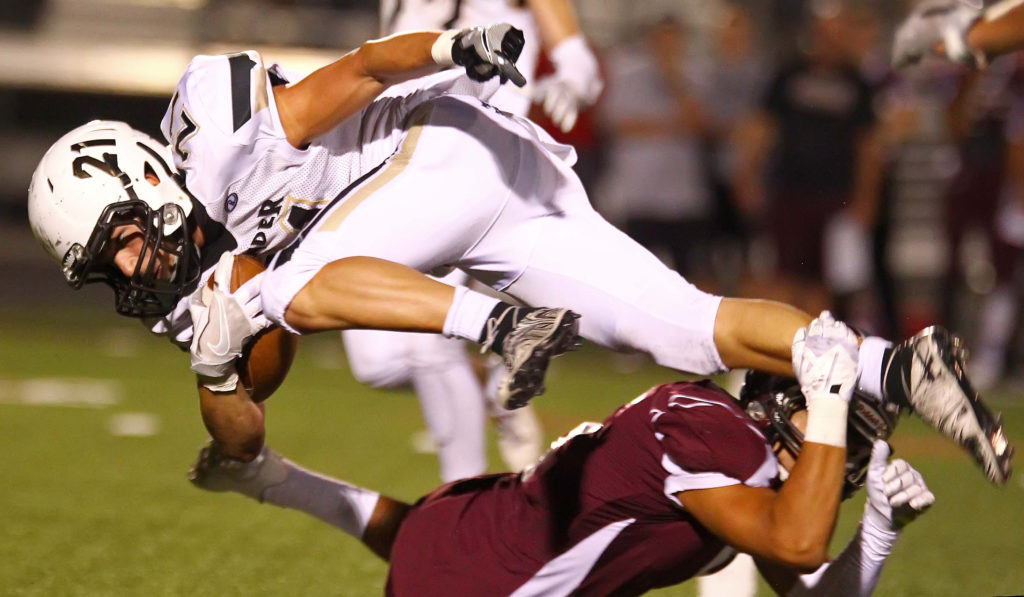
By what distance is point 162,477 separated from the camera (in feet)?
16.4

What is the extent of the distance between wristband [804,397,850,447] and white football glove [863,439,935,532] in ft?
0.58

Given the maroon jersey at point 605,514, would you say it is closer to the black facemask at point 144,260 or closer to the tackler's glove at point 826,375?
the tackler's glove at point 826,375

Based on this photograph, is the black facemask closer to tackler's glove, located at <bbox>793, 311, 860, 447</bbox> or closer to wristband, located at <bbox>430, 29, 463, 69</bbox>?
wristband, located at <bbox>430, 29, 463, 69</bbox>

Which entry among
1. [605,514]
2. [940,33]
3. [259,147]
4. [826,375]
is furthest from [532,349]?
[940,33]

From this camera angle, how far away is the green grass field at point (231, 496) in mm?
3709

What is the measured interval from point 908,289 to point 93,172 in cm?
920

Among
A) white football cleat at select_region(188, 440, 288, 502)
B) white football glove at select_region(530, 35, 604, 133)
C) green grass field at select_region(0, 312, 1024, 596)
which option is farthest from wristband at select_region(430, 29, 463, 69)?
green grass field at select_region(0, 312, 1024, 596)

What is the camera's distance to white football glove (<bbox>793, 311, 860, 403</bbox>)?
249 cm

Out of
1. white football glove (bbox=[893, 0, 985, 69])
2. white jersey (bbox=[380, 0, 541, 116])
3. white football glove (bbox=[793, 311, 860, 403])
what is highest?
white football glove (bbox=[893, 0, 985, 69])

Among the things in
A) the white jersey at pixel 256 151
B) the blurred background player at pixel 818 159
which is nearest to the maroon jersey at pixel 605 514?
the white jersey at pixel 256 151

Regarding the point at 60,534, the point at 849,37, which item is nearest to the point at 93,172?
the point at 60,534

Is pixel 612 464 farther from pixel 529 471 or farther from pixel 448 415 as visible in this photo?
pixel 448 415

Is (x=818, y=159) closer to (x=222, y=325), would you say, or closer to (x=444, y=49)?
(x=444, y=49)

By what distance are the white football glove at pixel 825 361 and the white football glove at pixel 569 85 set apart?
0.98 meters
